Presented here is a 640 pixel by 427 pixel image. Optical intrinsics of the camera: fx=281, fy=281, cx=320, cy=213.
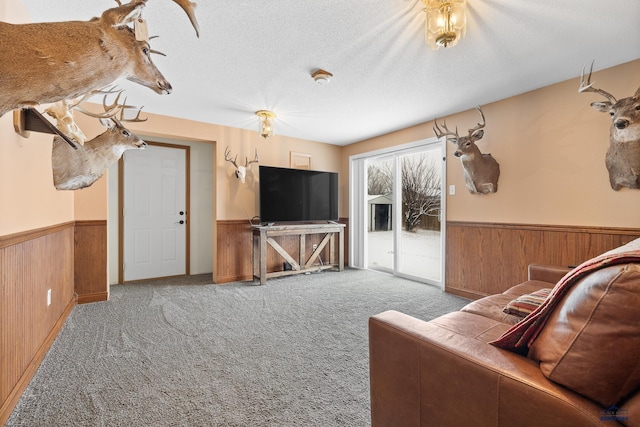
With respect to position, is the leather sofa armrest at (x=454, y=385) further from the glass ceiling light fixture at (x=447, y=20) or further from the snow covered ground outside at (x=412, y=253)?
the snow covered ground outside at (x=412, y=253)

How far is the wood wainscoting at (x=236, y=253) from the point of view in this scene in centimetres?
412

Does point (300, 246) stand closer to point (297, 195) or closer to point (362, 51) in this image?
point (297, 195)

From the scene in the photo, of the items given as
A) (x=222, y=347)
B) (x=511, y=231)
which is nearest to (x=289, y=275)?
(x=222, y=347)

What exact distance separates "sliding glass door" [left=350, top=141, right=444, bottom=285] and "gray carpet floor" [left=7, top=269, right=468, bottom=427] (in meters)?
0.84

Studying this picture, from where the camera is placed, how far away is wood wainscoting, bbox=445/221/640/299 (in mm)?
2529

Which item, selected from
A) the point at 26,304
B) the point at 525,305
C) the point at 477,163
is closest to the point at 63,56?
the point at 26,304

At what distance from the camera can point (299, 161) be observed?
4.91m

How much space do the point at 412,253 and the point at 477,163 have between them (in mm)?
1710

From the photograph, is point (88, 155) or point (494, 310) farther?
point (88, 155)

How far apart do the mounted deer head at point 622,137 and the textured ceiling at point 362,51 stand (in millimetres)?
400

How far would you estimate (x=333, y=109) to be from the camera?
11.3 ft

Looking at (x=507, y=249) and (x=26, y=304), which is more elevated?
(x=507, y=249)

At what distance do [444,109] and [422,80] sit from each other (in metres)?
0.93

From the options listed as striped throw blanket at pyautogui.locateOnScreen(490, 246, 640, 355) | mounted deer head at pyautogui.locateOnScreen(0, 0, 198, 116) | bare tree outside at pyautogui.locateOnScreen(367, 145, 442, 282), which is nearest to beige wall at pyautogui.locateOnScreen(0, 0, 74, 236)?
mounted deer head at pyautogui.locateOnScreen(0, 0, 198, 116)
